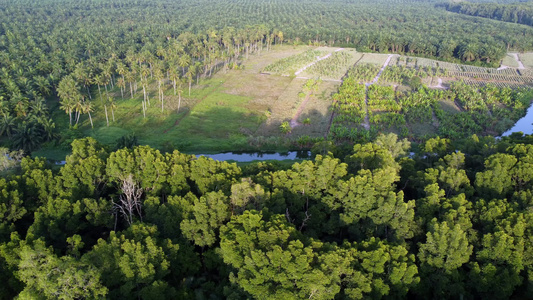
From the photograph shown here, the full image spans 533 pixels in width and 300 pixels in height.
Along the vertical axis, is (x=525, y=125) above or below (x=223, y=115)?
above

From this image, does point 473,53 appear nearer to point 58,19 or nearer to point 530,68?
point 530,68

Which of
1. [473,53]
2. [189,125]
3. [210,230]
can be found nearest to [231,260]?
[210,230]

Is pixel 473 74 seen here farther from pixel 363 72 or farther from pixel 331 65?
pixel 331 65

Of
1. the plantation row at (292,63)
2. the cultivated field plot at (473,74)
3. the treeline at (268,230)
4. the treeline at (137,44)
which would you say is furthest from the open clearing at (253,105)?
the treeline at (268,230)

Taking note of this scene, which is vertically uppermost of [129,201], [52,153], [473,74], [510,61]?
[129,201]

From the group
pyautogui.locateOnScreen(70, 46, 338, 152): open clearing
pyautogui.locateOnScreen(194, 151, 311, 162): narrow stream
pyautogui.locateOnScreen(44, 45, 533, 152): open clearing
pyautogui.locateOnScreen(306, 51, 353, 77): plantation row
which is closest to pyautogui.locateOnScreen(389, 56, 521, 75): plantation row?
pyautogui.locateOnScreen(44, 45, 533, 152): open clearing

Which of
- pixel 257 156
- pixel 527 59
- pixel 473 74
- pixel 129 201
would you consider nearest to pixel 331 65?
pixel 473 74
